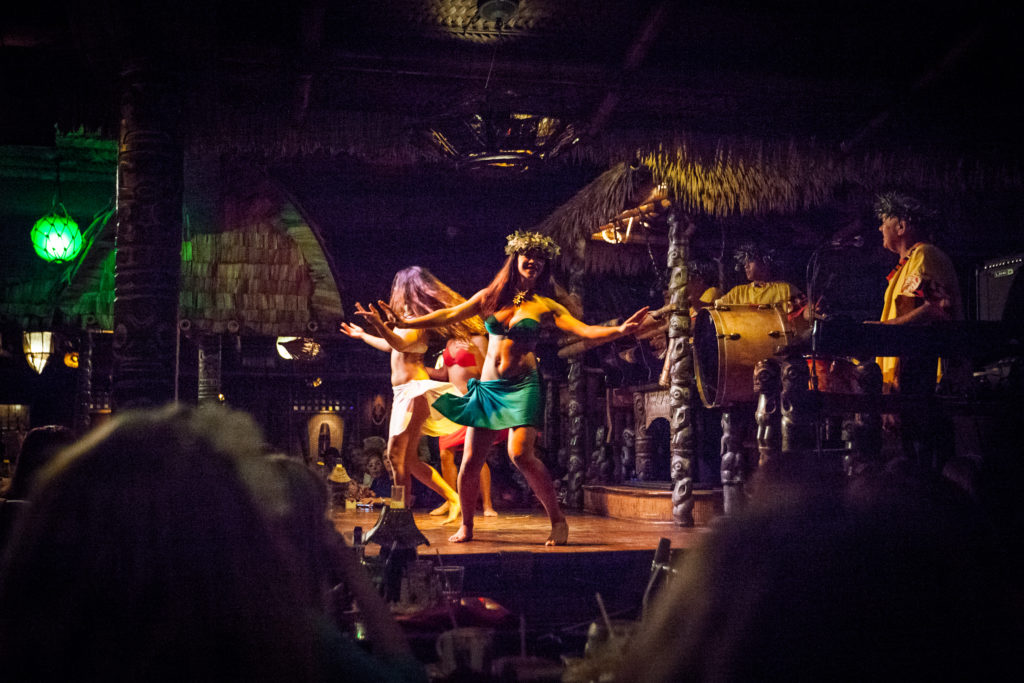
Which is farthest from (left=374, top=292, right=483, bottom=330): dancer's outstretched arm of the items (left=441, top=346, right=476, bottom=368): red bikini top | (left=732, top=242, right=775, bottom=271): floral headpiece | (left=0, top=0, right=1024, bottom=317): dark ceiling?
(left=732, top=242, right=775, bottom=271): floral headpiece

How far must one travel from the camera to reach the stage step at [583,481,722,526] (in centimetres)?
755

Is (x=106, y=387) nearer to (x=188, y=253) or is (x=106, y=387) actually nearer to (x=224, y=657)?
(x=188, y=253)

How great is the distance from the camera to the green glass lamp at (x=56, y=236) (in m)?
9.36

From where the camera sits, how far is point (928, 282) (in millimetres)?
5184

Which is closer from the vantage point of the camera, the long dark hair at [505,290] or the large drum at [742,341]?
the long dark hair at [505,290]

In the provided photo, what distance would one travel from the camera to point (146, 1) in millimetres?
4500

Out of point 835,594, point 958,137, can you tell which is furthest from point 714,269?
point 835,594

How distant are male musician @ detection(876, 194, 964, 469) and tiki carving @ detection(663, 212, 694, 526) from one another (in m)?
2.00

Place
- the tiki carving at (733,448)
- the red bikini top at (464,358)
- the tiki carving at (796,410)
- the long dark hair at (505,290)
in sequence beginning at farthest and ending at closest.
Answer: the red bikini top at (464,358), the tiki carving at (733,448), the long dark hair at (505,290), the tiki carving at (796,410)

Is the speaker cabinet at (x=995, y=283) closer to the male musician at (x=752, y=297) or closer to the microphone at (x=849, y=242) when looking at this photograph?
the microphone at (x=849, y=242)

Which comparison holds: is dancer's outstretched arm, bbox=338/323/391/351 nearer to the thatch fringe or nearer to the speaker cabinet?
the thatch fringe

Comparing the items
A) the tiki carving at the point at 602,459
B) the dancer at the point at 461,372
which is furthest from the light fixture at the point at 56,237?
the tiki carving at the point at 602,459

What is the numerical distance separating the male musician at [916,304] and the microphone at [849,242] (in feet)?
17.2

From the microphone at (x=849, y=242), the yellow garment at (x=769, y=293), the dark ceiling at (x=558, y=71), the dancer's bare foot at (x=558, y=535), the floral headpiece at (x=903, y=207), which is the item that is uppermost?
the dark ceiling at (x=558, y=71)
